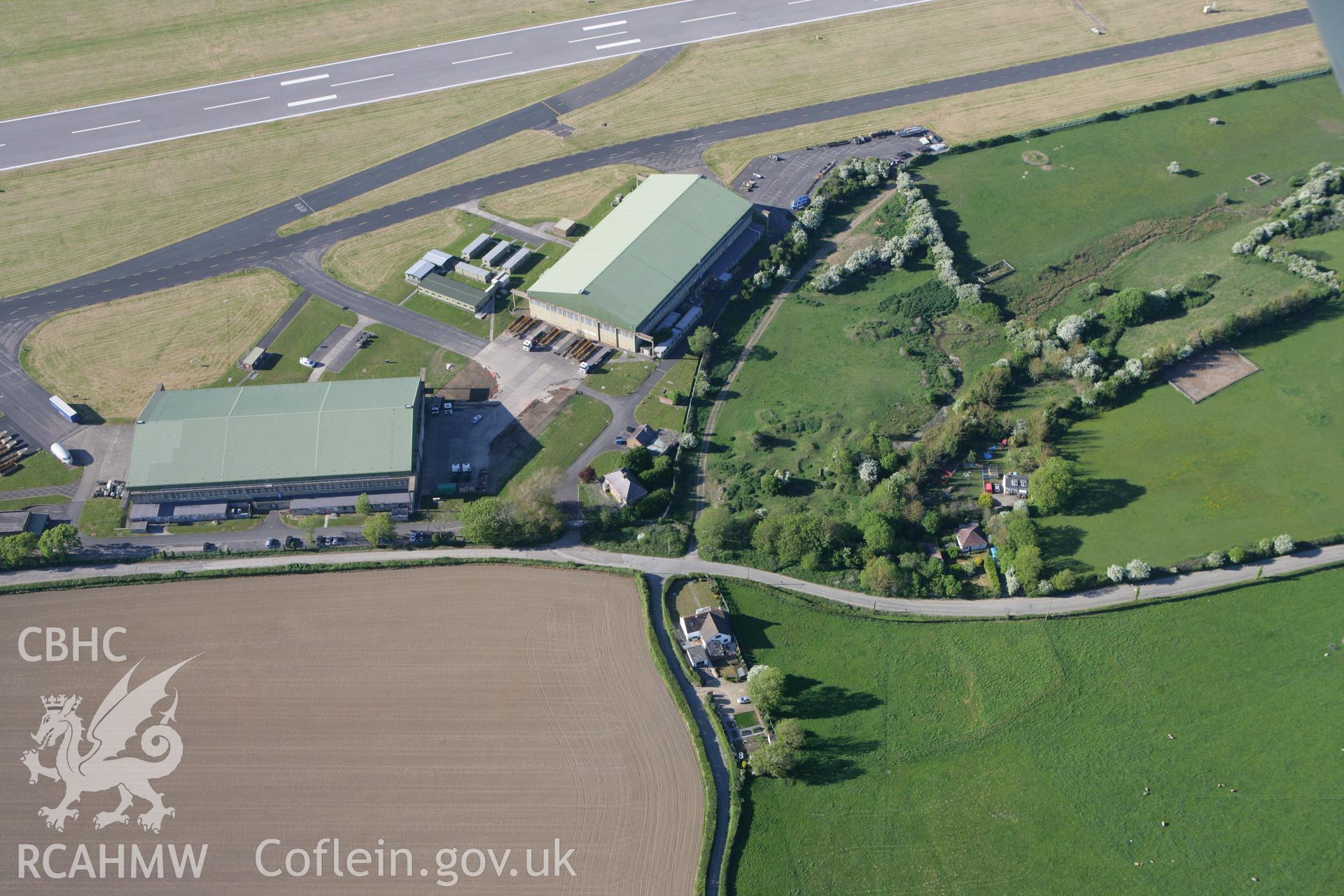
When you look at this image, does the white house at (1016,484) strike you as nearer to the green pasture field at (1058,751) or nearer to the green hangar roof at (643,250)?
the green pasture field at (1058,751)

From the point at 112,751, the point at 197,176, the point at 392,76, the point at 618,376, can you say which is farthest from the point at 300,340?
the point at 392,76

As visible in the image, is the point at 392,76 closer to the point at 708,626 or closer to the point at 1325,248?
the point at 708,626

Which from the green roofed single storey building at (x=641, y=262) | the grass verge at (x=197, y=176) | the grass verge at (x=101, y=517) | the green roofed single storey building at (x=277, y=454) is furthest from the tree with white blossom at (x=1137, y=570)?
the grass verge at (x=197, y=176)

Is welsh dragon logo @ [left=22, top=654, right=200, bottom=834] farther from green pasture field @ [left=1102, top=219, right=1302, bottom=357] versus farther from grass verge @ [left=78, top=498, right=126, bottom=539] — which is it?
green pasture field @ [left=1102, top=219, right=1302, bottom=357]

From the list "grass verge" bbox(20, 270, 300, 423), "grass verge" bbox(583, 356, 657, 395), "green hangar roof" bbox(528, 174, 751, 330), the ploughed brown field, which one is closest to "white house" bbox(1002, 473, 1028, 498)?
the ploughed brown field

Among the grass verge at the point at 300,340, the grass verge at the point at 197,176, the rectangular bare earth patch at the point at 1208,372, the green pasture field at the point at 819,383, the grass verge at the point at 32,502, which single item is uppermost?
the grass verge at the point at 197,176

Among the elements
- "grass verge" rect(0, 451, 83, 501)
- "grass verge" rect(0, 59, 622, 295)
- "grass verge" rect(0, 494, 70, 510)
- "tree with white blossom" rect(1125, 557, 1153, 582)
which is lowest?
"tree with white blossom" rect(1125, 557, 1153, 582)
